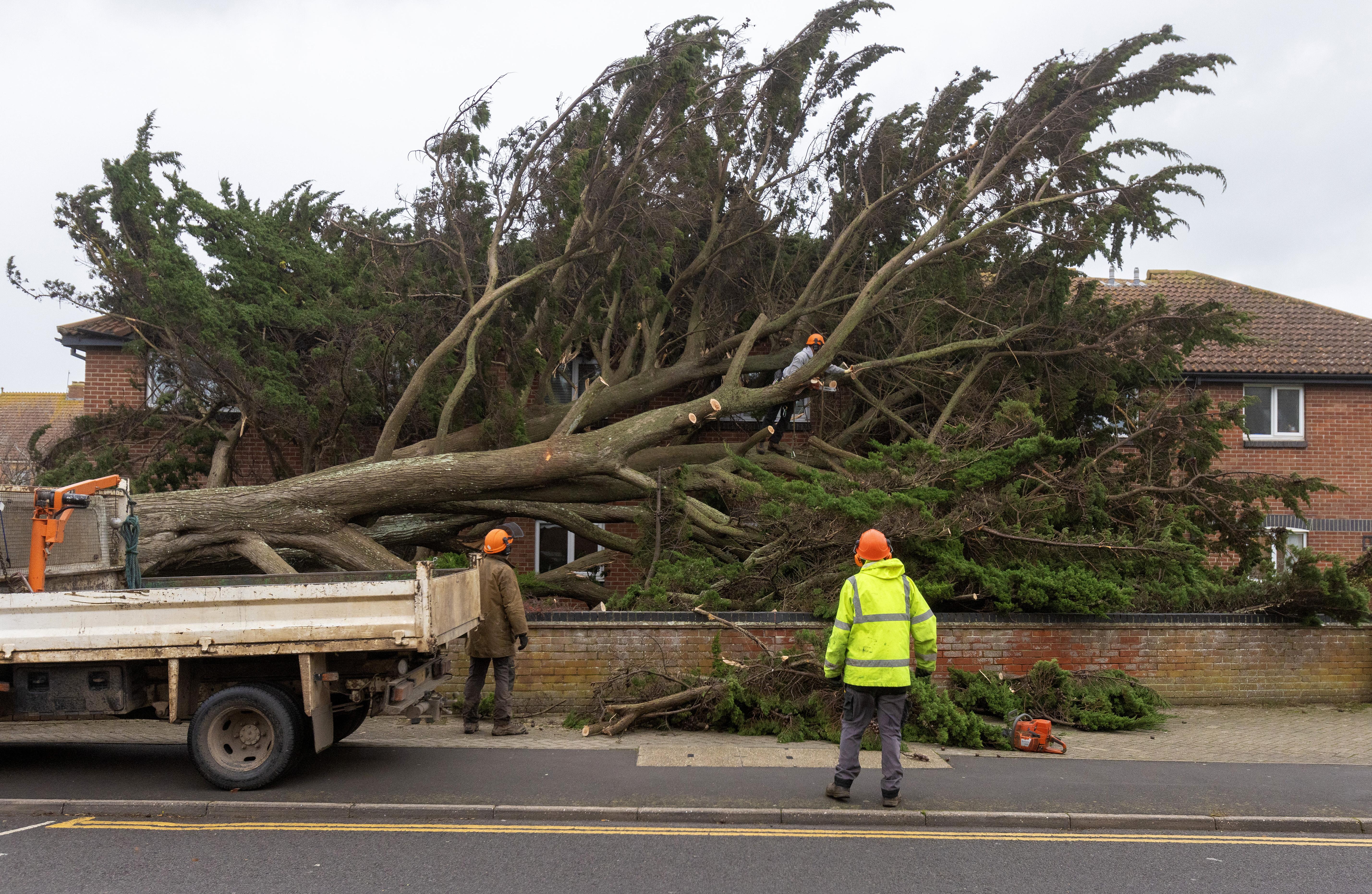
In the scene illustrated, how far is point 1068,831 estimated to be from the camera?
6188 millimetres

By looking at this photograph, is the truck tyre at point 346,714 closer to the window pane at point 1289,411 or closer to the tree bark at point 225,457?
the tree bark at point 225,457

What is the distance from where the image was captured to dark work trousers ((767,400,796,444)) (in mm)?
14719

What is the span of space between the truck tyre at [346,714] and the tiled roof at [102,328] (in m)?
10.9

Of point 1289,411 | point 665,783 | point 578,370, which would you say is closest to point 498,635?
point 665,783

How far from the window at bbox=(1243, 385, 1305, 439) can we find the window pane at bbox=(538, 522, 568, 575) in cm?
1239

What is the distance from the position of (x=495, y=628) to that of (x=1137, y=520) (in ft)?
25.3

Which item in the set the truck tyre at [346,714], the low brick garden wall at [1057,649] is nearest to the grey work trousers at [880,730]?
the low brick garden wall at [1057,649]

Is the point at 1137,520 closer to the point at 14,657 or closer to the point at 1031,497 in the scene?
the point at 1031,497

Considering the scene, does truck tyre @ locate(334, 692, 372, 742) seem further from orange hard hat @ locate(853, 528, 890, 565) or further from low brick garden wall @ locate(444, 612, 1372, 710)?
orange hard hat @ locate(853, 528, 890, 565)

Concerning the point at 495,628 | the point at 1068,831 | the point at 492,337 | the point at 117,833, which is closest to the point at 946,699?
the point at 1068,831

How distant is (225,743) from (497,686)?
235cm

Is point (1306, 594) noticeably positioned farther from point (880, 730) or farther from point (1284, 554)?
point (880, 730)

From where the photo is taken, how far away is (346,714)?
24.2 feet

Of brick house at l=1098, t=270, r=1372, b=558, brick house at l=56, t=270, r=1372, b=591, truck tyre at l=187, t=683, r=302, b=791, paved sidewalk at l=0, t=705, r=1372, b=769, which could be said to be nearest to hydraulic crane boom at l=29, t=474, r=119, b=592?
paved sidewalk at l=0, t=705, r=1372, b=769
